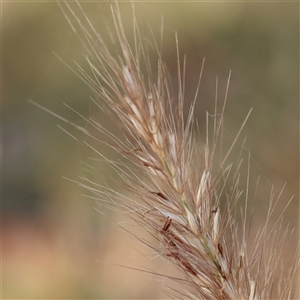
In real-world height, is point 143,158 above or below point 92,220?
above

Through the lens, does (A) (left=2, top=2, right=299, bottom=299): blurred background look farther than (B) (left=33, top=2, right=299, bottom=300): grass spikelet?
Yes

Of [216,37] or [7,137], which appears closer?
[216,37]

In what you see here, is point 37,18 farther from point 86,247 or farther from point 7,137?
point 86,247

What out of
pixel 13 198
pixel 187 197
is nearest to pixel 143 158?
pixel 187 197

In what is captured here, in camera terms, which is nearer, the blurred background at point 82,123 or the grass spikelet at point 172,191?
the grass spikelet at point 172,191

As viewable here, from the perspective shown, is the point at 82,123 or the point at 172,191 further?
the point at 82,123

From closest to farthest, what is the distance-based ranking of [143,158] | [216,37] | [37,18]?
[143,158] → [216,37] → [37,18]

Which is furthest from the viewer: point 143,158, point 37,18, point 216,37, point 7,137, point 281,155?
point 7,137

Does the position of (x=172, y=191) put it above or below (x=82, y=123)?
below
